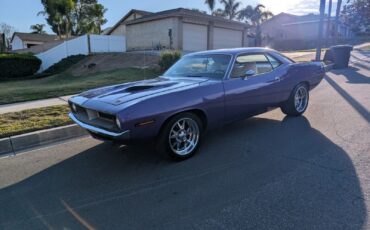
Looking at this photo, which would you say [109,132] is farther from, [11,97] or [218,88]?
[11,97]

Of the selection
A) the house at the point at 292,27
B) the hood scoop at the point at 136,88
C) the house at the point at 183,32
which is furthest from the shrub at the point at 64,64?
the house at the point at 292,27

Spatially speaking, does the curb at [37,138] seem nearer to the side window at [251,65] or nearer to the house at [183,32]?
the side window at [251,65]

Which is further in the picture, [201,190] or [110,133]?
[110,133]

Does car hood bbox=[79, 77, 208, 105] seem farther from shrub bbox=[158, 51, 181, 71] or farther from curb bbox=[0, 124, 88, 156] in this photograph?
shrub bbox=[158, 51, 181, 71]

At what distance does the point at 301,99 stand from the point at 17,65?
21260 millimetres

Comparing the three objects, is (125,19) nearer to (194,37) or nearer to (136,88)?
(194,37)

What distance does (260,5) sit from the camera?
53.1 meters

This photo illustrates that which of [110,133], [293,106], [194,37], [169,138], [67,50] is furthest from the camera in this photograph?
[67,50]

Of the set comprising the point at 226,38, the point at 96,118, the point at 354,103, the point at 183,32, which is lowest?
the point at 354,103

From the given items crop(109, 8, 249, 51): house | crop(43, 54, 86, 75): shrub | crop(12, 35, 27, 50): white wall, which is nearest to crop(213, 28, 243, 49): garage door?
crop(109, 8, 249, 51): house

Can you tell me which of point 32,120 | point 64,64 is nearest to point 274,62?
point 32,120

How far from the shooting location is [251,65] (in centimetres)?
552

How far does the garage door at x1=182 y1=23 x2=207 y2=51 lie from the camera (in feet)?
86.3

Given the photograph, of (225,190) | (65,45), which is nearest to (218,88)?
(225,190)
